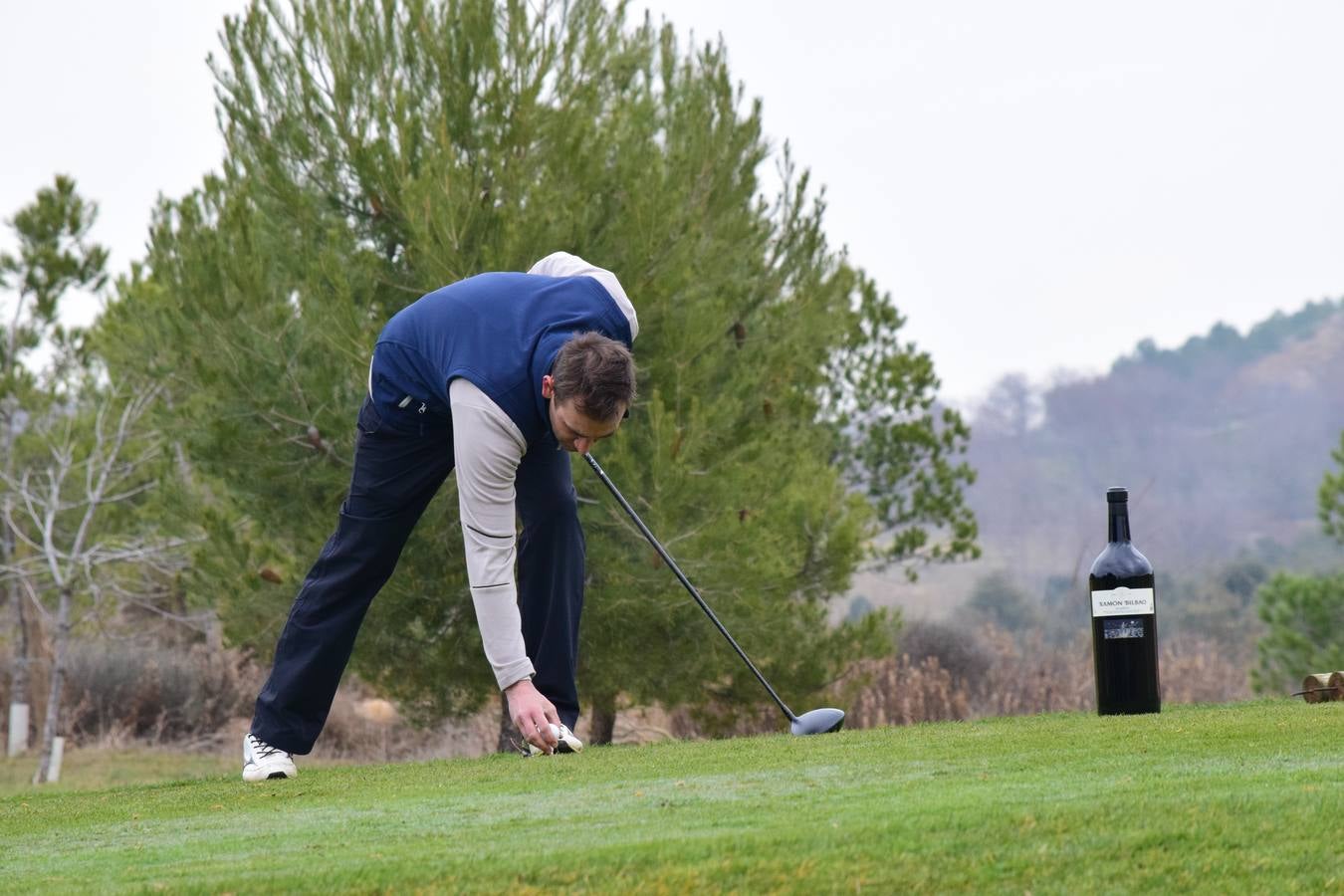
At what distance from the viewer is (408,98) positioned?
8.89 metres

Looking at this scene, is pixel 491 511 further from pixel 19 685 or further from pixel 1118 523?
pixel 19 685

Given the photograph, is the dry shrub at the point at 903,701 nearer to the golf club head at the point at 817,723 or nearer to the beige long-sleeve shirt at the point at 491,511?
the golf club head at the point at 817,723

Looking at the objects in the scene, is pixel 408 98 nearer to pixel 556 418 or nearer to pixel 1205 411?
pixel 556 418

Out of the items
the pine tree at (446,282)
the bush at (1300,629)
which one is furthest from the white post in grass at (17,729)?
the bush at (1300,629)

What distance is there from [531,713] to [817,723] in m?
1.29

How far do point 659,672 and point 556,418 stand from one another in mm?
5717

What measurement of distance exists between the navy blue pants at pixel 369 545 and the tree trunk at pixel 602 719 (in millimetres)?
5279

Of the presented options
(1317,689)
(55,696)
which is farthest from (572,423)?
(55,696)

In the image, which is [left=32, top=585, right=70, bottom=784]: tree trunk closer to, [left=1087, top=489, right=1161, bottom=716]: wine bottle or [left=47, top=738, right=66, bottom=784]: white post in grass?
[left=47, top=738, right=66, bottom=784]: white post in grass

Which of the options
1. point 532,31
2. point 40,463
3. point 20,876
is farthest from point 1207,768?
point 40,463

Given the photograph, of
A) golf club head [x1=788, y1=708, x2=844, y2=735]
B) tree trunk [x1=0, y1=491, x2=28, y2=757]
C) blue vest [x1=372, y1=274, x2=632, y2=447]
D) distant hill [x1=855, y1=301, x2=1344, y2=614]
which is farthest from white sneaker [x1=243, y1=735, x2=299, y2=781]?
distant hill [x1=855, y1=301, x2=1344, y2=614]

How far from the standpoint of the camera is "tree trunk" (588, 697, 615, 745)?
9.52 m

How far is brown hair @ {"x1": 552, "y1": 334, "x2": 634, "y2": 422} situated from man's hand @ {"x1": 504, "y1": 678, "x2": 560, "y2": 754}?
2.14 feet

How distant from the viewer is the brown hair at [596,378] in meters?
3.43
